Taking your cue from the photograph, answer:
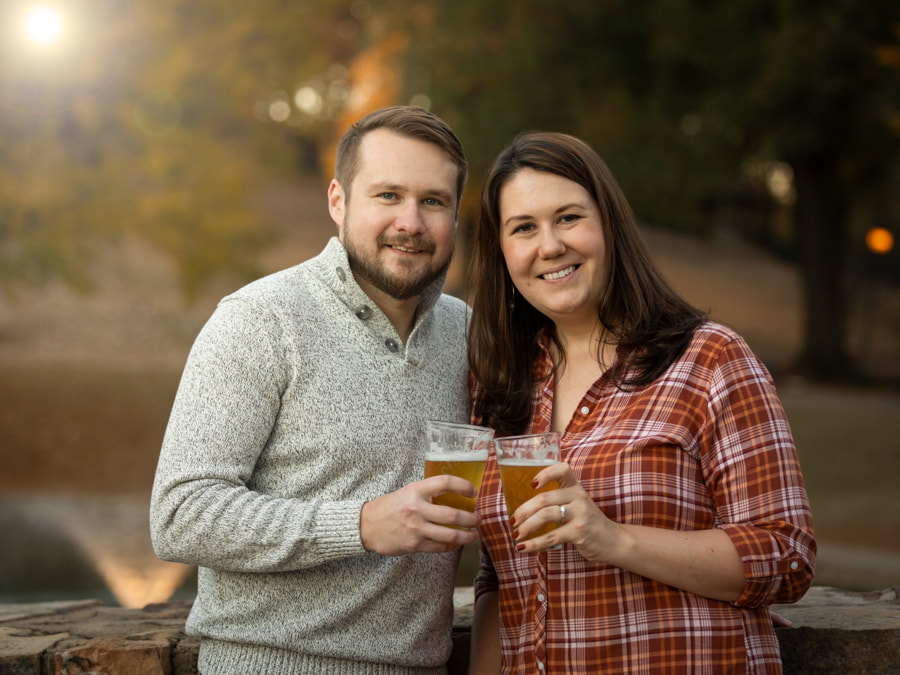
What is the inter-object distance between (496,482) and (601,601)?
443mm

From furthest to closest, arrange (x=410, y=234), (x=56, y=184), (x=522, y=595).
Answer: (x=56, y=184)
(x=410, y=234)
(x=522, y=595)

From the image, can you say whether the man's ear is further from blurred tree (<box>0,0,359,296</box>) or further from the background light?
blurred tree (<box>0,0,359,296</box>)

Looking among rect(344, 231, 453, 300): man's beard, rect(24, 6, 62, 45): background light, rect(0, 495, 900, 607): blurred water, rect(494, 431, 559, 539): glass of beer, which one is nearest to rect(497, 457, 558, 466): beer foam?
rect(494, 431, 559, 539): glass of beer

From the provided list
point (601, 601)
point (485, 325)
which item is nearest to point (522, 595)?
point (601, 601)

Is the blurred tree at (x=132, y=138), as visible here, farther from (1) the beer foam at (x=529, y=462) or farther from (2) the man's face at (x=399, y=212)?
(1) the beer foam at (x=529, y=462)

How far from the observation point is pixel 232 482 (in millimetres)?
→ 2248

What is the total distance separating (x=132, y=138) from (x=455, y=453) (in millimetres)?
13985

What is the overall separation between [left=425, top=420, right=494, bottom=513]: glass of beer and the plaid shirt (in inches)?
14.1

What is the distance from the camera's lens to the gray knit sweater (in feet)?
7.20

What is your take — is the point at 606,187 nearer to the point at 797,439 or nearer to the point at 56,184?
the point at 797,439

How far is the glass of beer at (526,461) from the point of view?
2.03m

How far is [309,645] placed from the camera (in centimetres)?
230

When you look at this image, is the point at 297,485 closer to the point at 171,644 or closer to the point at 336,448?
the point at 336,448

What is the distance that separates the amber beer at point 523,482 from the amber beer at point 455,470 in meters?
0.07
